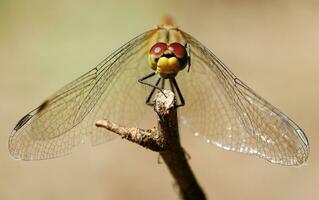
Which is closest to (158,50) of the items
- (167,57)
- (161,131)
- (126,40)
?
(167,57)

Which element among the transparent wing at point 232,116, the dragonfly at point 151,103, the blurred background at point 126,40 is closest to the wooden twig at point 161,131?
the dragonfly at point 151,103

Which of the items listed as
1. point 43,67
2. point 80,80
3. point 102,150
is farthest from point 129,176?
point 80,80

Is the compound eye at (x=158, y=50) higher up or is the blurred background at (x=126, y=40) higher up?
the blurred background at (x=126, y=40)

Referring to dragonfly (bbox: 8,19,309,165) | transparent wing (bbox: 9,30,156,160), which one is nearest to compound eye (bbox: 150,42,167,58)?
dragonfly (bbox: 8,19,309,165)

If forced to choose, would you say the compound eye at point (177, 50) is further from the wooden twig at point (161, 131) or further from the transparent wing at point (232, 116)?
the wooden twig at point (161, 131)

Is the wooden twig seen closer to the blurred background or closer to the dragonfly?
the dragonfly

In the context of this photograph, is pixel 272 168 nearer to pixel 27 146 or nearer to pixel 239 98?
pixel 239 98
